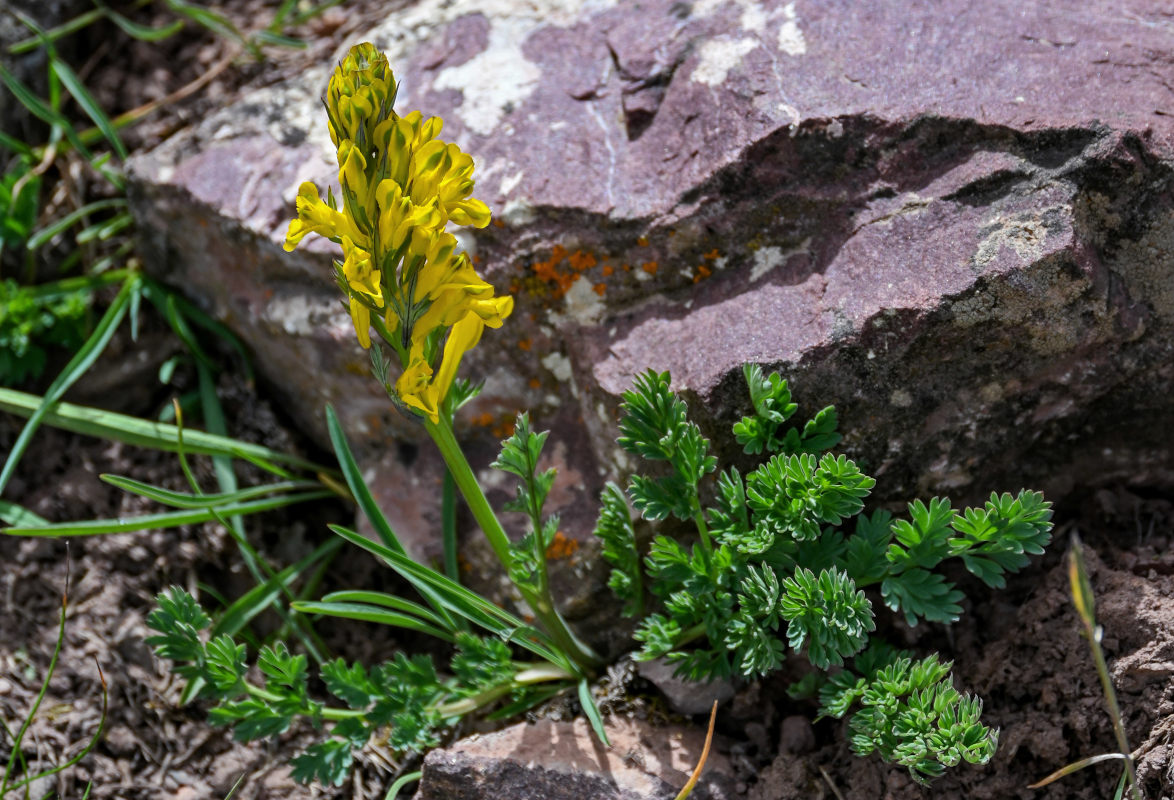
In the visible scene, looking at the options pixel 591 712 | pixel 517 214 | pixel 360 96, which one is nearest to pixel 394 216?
pixel 360 96

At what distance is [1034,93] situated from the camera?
2844 mm

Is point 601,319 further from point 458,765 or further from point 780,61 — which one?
point 458,765

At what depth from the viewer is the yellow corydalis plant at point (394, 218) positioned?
7.06ft

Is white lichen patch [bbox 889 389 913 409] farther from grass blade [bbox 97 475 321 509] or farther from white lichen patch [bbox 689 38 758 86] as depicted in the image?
grass blade [bbox 97 475 321 509]

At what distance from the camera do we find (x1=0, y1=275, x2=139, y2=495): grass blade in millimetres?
3443

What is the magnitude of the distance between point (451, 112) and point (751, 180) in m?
1.17

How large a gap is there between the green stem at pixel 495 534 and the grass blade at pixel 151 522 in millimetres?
998

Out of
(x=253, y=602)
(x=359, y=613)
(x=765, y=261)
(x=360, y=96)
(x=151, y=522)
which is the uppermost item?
(x=360, y=96)

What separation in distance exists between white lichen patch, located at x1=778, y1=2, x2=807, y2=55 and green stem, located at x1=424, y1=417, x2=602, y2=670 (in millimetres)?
1720

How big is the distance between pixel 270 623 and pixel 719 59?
263cm

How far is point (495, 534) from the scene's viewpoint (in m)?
2.76

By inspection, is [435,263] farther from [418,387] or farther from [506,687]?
[506,687]

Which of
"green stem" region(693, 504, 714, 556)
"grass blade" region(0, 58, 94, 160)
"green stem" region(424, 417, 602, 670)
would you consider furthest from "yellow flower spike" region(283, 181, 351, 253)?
"grass blade" region(0, 58, 94, 160)

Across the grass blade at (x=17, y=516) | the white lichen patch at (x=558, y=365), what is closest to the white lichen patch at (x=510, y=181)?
the white lichen patch at (x=558, y=365)
